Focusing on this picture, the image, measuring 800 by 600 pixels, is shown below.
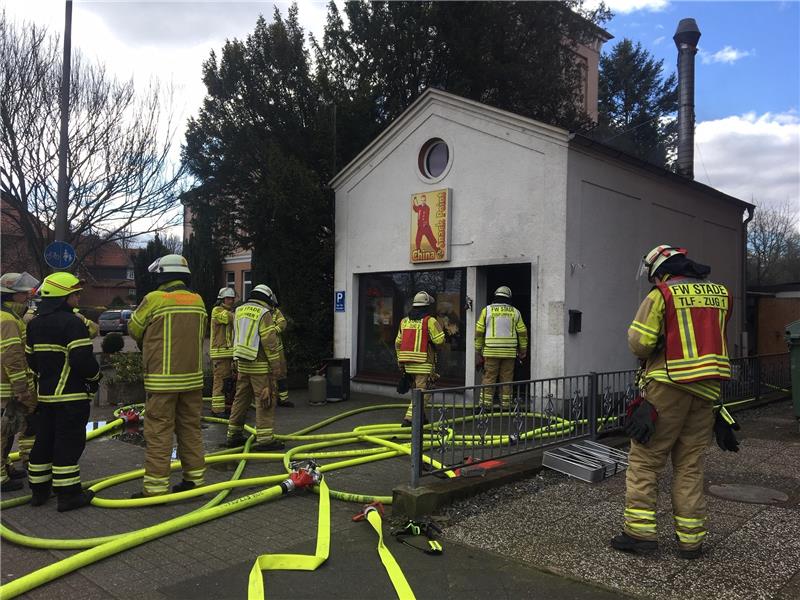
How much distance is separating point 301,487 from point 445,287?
5.96 meters

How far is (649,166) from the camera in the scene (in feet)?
33.7

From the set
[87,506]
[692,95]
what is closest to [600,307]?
[87,506]

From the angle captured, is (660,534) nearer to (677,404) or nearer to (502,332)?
(677,404)

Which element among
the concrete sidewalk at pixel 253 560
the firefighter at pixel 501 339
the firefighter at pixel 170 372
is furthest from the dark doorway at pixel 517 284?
the firefighter at pixel 170 372

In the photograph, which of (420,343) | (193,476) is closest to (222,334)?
(420,343)

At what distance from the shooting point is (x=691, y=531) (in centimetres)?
379

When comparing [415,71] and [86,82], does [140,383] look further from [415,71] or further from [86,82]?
[415,71]

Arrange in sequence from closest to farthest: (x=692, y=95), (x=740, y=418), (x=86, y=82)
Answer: (x=740, y=418), (x=86, y=82), (x=692, y=95)

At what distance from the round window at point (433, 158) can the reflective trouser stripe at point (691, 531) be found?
7926 mm

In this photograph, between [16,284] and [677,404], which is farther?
[16,284]

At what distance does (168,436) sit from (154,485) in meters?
0.41

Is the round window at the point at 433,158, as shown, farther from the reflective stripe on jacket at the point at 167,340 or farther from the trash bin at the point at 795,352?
the reflective stripe on jacket at the point at 167,340

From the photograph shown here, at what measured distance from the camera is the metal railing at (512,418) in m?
5.11

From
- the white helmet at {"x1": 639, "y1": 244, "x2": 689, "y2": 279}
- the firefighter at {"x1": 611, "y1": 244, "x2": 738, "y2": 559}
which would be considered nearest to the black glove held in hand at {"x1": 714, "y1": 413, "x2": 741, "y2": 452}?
the firefighter at {"x1": 611, "y1": 244, "x2": 738, "y2": 559}
